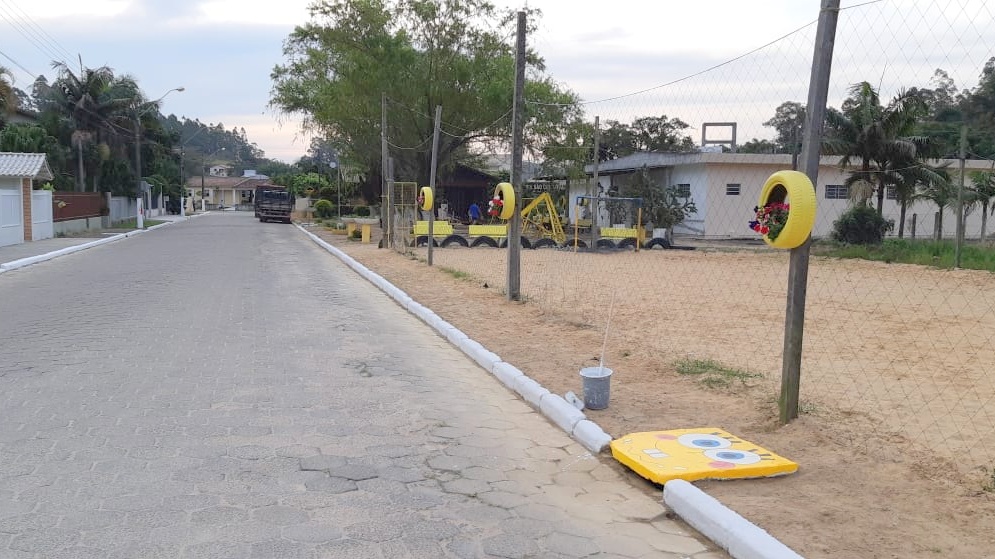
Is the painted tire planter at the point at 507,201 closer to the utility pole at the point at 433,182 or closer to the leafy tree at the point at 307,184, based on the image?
the utility pole at the point at 433,182

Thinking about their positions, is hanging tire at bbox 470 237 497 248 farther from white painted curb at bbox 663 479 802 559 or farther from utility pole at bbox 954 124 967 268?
white painted curb at bbox 663 479 802 559

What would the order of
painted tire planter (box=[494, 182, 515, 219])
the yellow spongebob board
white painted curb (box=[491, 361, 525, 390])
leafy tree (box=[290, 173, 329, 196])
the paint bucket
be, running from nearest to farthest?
the yellow spongebob board < the paint bucket < white painted curb (box=[491, 361, 525, 390]) < painted tire planter (box=[494, 182, 515, 219]) < leafy tree (box=[290, 173, 329, 196])

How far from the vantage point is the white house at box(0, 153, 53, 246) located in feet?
88.7

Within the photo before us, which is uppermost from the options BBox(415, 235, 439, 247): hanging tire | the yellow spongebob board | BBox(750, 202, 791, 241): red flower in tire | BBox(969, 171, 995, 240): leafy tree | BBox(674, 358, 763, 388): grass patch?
BBox(969, 171, 995, 240): leafy tree

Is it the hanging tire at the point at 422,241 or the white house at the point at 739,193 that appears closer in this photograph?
the hanging tire at the point at 422,241

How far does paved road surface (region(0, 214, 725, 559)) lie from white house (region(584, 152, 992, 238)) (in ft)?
86.5

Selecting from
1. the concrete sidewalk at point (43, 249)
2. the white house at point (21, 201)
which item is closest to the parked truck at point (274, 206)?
the concrete sidewalk at point (43, 249)

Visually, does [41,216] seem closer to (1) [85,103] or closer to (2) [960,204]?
(1) [85,103]

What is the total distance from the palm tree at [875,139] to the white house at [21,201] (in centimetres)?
2727

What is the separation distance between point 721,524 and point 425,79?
3360 centimetres

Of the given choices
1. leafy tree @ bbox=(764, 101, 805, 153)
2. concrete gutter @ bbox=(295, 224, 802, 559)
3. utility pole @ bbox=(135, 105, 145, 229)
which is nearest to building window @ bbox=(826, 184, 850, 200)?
leafy tree @ bbox=(764, 101, 805, 153)

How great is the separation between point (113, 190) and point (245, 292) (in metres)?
40.4

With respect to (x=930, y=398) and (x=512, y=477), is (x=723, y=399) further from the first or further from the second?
(x=512, y=477)

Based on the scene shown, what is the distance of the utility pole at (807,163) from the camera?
614 cm
